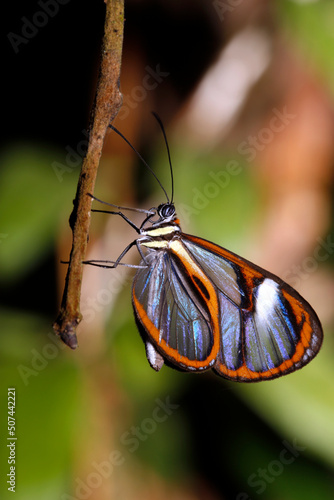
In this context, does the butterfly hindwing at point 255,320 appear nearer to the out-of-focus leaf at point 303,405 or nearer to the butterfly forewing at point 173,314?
the butterfly forewing at point 173,314

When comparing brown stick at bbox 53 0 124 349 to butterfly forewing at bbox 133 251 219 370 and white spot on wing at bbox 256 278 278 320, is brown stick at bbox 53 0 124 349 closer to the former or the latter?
butterfly forewing at bbox 133 251 219 370

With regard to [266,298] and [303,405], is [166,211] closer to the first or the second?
[266,298]

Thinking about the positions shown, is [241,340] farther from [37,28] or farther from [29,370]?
[37,28]

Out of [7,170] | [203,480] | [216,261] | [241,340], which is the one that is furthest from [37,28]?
[203,480]

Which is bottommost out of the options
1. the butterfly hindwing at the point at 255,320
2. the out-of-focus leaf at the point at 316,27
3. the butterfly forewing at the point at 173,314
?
the butterfly forewing at the point at 173,314

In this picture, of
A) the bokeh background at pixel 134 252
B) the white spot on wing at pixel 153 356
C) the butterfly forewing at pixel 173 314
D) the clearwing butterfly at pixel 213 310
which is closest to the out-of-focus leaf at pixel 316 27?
the bokeh background at pixel 134 252

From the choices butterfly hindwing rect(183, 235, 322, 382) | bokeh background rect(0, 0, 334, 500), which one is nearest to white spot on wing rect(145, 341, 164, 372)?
butterfly hindwing rect(183, 235, 322, 382)
